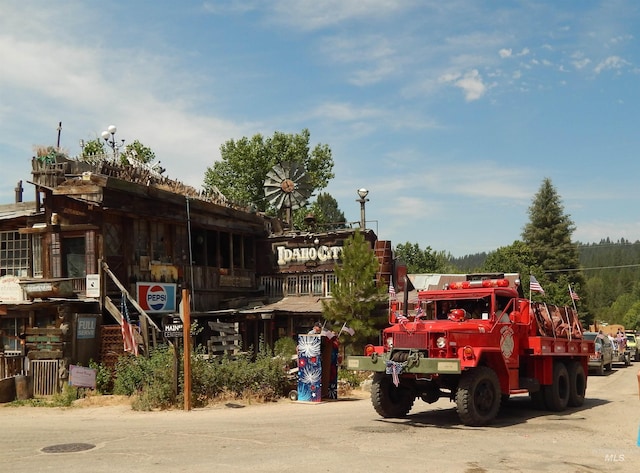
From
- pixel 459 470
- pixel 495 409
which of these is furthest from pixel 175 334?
pixel 459 470

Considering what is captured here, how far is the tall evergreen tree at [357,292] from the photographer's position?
2452 cm

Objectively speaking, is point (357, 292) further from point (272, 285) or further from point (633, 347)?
point (633, 347)

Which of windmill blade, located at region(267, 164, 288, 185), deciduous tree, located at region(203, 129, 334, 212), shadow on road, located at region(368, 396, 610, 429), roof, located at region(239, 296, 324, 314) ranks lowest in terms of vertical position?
shadow on road, located at region(368, 396, 610, 429)

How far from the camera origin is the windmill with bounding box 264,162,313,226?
109ft

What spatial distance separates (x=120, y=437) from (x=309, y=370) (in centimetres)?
645

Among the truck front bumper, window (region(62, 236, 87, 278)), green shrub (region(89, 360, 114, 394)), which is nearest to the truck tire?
the truck front bumper

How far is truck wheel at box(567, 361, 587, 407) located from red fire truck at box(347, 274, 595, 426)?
1.1 inches

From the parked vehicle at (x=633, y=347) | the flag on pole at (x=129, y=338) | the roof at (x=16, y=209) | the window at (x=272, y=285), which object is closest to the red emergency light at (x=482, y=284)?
the flag on pole at (x=129, y=338)

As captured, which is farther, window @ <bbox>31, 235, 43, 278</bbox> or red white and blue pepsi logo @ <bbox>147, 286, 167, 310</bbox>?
red white and blue pepsi logo @ <bbox>147, 286, 167, 310</bbox>

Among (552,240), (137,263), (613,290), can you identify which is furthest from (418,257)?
(613,290)

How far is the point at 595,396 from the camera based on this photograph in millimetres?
18594

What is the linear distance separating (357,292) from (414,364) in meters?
12.2

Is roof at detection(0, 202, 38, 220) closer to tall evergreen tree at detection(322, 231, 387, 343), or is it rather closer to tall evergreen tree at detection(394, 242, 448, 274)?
tall evergreen tree at detection(322, 231, 387, 343)

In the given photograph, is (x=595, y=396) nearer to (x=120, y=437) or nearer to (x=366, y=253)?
(x=366, y=253)
